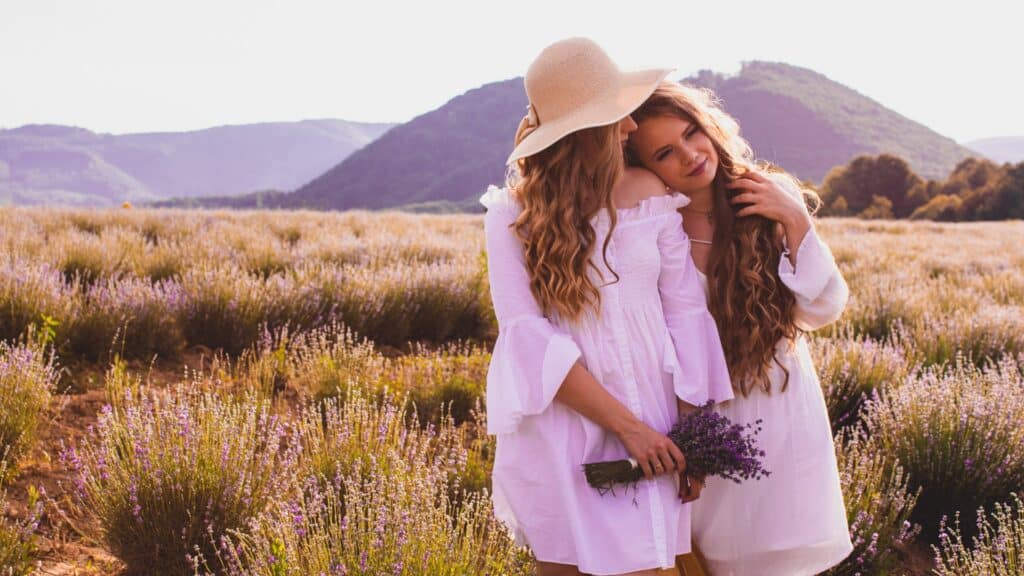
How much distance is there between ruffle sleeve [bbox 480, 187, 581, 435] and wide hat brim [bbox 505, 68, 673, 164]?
0.66 feet

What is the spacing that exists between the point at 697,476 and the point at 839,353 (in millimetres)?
2876

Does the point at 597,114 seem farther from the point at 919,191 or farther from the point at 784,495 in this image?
the point at 919,191

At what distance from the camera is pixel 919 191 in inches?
1823

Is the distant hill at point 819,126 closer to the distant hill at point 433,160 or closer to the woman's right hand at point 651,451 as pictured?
the distant hill at point 433,160

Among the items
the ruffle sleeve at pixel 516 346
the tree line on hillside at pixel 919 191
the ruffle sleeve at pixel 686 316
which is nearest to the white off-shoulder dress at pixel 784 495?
the ruffle sleeve at pixel 686 316

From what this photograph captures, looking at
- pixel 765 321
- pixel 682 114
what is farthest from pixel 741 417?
pixel 682 114

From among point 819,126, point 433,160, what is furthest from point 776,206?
point 433,160

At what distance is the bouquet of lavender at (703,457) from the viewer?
190 cm

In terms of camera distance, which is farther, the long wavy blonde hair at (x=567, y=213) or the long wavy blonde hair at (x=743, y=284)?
the long wavy blonde hair at (x=743, y=284)

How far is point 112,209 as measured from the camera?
41.1ft

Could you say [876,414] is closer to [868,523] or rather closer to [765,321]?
[868,523]

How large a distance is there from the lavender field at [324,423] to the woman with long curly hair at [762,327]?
472mm

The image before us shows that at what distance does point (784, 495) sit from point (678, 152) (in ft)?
3.46

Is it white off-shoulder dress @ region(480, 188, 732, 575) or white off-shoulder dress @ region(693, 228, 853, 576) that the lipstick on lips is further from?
white off-shoulder dress @ region(693, 228, 853, 576)
